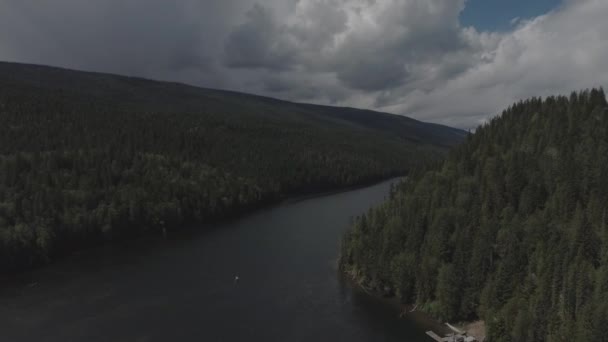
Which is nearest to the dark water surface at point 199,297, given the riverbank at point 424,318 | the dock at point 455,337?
the riverbank at point 424,318

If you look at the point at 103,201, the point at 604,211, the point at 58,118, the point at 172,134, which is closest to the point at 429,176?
the point at 604,211

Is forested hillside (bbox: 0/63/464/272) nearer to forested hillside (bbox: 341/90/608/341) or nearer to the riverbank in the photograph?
forested hillside (bbox: 341/90/608/341)

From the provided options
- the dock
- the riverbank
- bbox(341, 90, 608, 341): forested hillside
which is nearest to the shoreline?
bbox(341, 90, 608, 341): forested hillside

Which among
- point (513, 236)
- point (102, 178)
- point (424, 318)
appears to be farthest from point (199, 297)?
point (102, 178)

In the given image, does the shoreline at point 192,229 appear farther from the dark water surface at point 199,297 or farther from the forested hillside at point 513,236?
the forested hillside at point 513,236

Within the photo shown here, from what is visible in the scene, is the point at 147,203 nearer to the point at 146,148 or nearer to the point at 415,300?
the point at 146,148

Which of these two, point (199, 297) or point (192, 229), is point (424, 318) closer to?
point (199, 297)
